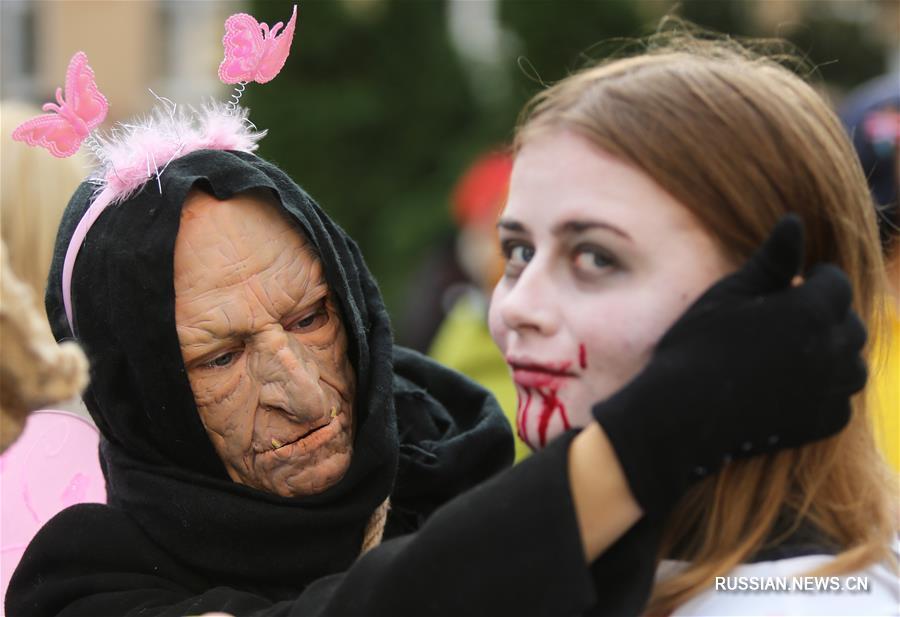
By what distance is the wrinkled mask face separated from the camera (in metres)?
2.06

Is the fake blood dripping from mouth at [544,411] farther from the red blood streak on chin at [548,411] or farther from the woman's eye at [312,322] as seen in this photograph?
the woman's eye at [312,322]

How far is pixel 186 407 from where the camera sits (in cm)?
207

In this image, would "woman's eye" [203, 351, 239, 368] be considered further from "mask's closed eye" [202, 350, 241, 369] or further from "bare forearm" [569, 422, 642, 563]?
"bare forearm" [569, 422, 642, 563]

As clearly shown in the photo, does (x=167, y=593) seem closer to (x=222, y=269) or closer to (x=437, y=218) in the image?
(x=222, y=269)


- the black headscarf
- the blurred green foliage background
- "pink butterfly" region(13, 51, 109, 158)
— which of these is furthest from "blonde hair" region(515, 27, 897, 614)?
the blurred green foliage background

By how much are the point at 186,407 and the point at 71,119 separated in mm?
560

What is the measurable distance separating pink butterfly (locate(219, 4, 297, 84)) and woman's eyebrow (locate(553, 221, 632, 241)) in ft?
2.25

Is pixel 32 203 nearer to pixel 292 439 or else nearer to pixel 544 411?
pixel 292 439

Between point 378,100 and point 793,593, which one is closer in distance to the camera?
point 793,593

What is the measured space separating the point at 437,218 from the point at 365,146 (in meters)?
1.56

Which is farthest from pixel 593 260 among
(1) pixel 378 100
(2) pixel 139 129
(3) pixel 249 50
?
(1) pixel 378 100

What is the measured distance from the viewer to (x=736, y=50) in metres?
2.21

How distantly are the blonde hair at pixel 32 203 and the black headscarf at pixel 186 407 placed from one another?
1035 millimetres

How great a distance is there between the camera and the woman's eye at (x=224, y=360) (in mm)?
2104
